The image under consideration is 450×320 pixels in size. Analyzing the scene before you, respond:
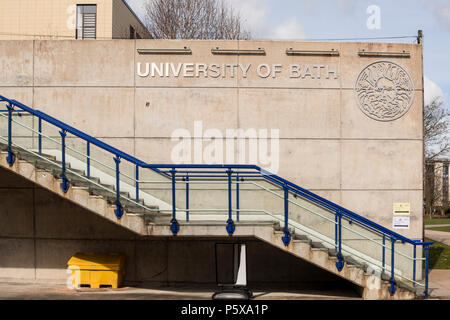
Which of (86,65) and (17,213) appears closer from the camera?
(86,65)

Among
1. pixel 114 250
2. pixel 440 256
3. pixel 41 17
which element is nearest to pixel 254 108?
pixel 114 250

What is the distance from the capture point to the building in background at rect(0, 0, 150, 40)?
2520 cm

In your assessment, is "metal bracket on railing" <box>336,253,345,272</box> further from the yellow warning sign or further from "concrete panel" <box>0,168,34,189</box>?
"concrete panel" <box>0,168,34,189</box>

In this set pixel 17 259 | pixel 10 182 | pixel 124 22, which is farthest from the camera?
pixel 124 22

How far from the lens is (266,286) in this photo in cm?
1167

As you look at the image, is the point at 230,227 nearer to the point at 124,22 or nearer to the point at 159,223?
the point at 159,223

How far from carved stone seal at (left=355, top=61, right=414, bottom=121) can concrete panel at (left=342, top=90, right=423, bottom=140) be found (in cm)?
12

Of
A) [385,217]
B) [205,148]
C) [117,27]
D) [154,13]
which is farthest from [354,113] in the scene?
[154,13]

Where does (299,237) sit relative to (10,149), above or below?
below

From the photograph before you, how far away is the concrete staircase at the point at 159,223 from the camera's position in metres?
9.55

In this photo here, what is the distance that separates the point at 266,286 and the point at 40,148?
5.92 metres

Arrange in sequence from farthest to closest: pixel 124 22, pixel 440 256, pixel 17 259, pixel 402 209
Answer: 1. pixel 124 22
2. pixel 440 256
3. pixel 17 259
4. pixel 402 209

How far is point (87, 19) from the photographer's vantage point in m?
25.6

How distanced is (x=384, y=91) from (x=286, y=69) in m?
2.40
